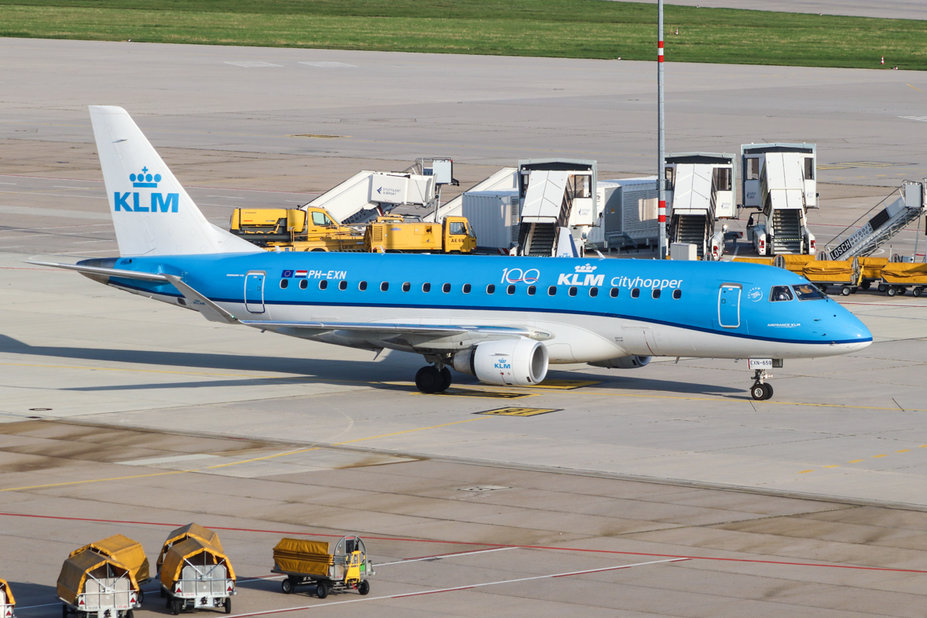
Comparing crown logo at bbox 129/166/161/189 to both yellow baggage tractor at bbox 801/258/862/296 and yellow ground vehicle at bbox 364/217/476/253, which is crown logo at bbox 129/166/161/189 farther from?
yellow baggage tractor at bbox 801/258/862/296

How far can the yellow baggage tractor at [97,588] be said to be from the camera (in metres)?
25.3

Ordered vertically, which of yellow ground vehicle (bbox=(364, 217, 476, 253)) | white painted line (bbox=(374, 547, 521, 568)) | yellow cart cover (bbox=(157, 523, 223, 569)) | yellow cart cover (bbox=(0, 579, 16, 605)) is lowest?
white painted line (bbox=(374, 547, 521, 568))

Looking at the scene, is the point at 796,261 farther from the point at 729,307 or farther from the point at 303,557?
the point at 303,557

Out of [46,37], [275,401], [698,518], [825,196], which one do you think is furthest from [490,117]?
[698,518]

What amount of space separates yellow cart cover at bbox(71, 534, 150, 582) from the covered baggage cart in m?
0.43

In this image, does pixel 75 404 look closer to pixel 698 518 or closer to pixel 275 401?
pixel 275 401

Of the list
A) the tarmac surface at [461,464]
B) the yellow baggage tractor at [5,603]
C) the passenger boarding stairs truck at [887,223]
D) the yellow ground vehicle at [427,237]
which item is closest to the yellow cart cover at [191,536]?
the tarmac surface at [461,464]

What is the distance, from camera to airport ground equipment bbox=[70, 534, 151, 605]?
26.2 m

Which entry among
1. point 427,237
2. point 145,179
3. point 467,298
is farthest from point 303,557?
point 427,237

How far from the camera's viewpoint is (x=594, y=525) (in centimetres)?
3216

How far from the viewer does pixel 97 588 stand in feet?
83.3

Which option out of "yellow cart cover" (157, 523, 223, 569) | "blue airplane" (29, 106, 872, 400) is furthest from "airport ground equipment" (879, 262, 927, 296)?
"yellow cart cover" (157, 523, 223, 569)

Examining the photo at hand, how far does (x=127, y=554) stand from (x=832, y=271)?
47332mm

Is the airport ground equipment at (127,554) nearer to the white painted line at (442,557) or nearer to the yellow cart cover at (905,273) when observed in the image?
the white painted line at (442,557)
